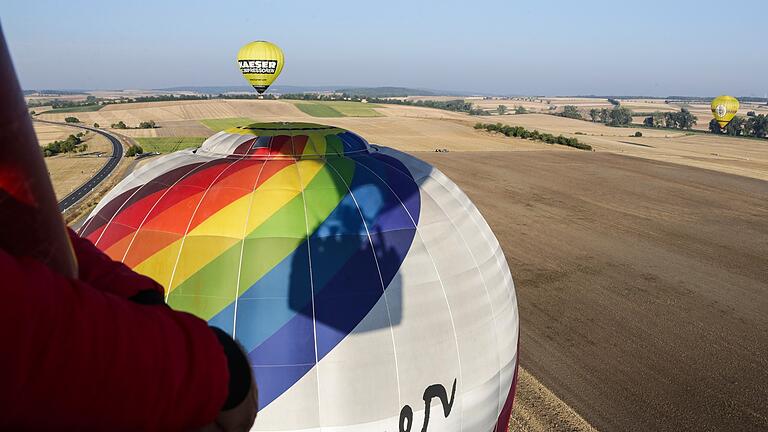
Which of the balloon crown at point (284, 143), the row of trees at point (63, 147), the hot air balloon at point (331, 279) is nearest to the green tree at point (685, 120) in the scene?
the row of trees at point (63, 147)

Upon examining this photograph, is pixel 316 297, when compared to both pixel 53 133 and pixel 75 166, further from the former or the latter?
pixel 53 133

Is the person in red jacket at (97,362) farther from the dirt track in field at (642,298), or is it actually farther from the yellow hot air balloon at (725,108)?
the yellow hot air balloon at (725,108)

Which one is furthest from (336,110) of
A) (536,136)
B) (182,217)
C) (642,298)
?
(182,217)

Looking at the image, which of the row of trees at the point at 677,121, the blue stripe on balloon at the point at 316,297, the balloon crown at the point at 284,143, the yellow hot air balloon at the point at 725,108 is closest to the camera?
the blue stripe on balloon at the point at 316,297

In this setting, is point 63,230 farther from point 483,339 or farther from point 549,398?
point 549,398

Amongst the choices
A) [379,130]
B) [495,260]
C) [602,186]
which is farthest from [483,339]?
[379,130]

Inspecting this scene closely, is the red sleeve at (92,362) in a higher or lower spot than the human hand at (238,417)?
higher
